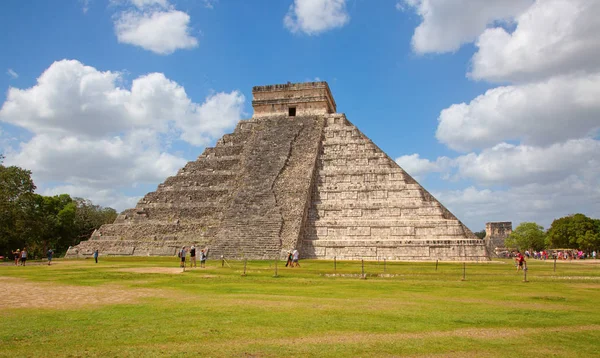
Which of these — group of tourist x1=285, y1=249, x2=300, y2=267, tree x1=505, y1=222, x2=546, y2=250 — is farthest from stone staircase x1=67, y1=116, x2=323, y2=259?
tree x1=505, y1=222, x2=546, y2=250

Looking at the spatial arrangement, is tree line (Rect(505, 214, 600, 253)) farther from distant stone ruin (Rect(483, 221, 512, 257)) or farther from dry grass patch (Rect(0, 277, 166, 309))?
dry grass patch (Rect(0, 277, 166, 309))

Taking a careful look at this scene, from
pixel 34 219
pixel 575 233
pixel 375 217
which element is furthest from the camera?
pixel 575 233

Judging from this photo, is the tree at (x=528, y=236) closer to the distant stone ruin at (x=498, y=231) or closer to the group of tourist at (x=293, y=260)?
the distant stone ruin at (x=498, y=231)

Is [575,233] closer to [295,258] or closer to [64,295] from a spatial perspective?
[295,258]

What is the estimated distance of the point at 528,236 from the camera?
62.1m

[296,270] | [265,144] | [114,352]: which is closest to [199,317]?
[114,352]

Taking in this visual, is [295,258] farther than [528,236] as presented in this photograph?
No

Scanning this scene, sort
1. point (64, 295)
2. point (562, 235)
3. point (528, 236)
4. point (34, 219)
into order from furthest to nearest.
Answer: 1. point (528, 236)
2. point (562, 235)
3. point (34, 219)
4. point (64, 295)

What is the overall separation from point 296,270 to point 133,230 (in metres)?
13.9

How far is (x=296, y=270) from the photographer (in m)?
18.5

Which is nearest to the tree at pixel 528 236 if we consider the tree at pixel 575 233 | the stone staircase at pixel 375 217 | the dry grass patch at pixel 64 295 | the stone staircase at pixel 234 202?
the tree at pixel 575 233

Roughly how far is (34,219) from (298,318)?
31.4 metres

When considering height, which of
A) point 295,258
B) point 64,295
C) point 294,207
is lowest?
point 64,295

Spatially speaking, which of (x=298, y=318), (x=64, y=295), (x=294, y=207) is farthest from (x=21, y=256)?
(x=298, y=318)
